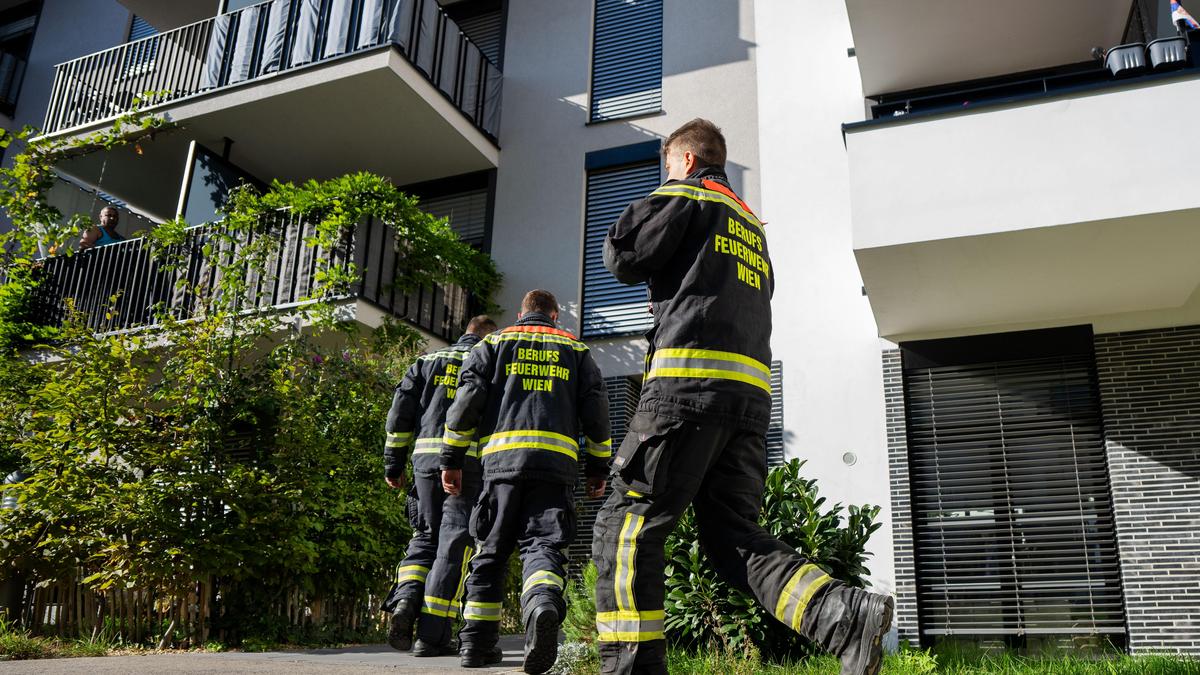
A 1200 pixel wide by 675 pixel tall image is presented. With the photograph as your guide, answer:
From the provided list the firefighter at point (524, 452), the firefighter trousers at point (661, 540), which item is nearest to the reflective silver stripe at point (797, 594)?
the firefighter trousers at point (661, 540)

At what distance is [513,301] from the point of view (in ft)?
38.6

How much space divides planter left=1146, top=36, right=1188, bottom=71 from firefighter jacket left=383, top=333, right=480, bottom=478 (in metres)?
5.49

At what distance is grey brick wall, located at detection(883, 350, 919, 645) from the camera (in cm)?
816

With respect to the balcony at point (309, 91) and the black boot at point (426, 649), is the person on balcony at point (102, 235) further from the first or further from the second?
the black boot at point (426, 649)

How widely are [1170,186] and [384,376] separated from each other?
21.7 ft

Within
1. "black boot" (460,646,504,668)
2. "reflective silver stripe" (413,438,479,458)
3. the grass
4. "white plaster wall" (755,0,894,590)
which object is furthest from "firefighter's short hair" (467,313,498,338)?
"white plaster wall" (755,0,894,590)

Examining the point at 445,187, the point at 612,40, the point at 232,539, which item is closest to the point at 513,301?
the point at 445,187

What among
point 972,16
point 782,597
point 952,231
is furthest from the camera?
point 972,16

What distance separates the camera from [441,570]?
221 inches

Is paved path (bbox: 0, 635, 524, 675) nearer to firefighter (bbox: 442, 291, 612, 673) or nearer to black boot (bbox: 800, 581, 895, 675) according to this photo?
firefighter (bbox: 442, 291, 612, 673)

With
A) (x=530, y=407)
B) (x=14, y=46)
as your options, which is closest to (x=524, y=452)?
(x=530, y=407)

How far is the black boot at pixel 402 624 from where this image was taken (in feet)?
18.4

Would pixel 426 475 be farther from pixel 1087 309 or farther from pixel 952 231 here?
pixel 1087 309

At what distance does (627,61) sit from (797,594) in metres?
10.4
